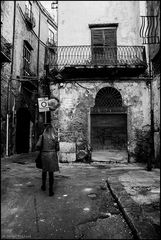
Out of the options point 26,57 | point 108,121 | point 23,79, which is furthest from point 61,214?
point 26,57

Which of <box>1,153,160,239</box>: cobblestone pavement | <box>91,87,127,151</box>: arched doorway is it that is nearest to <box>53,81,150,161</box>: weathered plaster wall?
<box>91,87,127,151</box>: arched doorway

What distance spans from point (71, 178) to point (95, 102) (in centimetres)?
486

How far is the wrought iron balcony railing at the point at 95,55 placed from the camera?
34.2ft

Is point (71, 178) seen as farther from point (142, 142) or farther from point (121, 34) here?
point (121, 34)

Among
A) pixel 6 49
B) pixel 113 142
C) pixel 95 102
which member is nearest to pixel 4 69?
pixel 6 49

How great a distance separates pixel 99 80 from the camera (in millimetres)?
10398

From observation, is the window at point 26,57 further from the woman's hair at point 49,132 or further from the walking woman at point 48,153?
the walking woman at point 48,153

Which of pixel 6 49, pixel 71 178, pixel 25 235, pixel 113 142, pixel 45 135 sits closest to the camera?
pixel 25 235

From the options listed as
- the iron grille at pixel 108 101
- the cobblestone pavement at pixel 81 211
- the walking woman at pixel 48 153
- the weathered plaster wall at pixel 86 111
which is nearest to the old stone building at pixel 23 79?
the weathered plaster wall at pixel 86 111

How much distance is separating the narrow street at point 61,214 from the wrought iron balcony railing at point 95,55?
6.72 meters

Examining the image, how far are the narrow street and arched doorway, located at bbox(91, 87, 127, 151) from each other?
555 centimetres

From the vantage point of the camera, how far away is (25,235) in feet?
8.27

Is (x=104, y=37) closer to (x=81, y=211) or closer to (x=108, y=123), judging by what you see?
(x=108, y=123)

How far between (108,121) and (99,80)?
361 centimetres
